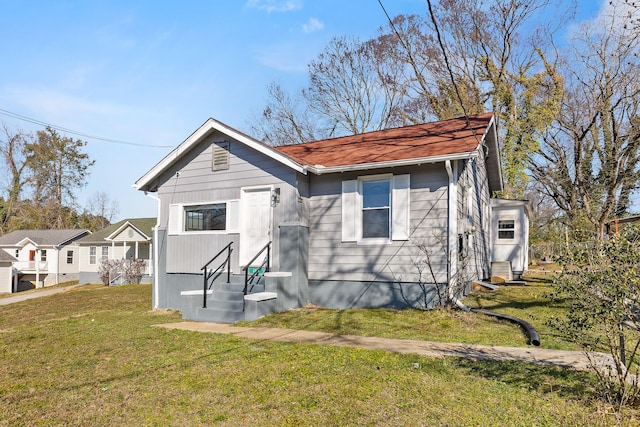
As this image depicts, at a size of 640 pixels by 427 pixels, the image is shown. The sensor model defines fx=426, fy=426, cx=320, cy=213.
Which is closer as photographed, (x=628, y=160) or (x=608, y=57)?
(x=608, y=57)

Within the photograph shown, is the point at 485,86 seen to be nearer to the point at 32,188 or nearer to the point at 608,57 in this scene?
the point at 608,57

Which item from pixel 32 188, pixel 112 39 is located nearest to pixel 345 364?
pixel 112 39

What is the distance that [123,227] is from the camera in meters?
27.7

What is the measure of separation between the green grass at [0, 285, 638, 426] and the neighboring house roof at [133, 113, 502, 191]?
4.64 meters

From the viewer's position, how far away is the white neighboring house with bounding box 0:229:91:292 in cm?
3388

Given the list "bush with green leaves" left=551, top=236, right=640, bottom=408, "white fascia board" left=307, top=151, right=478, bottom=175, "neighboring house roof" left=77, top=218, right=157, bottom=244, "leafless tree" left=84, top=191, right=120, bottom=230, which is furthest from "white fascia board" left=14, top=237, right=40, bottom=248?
"bush with green leaves" left=551, top=236, right=640, bottom=408

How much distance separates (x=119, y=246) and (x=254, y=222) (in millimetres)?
22908

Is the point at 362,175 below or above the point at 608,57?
below

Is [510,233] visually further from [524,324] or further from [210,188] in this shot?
[210,188]

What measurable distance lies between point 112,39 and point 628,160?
23.5 metres

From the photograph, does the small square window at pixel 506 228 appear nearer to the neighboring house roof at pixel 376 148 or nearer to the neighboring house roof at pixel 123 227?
the neighboring house roof at pixel 376 148

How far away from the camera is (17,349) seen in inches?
275

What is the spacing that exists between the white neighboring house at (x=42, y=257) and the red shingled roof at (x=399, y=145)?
28.9 metres

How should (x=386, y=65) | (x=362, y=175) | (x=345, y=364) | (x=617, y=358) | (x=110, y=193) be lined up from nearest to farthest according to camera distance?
(x=617, y=358) → (x=345, y=364) → (x=362, y=175) → (x=386, y=65) → (x=110, y=193)
